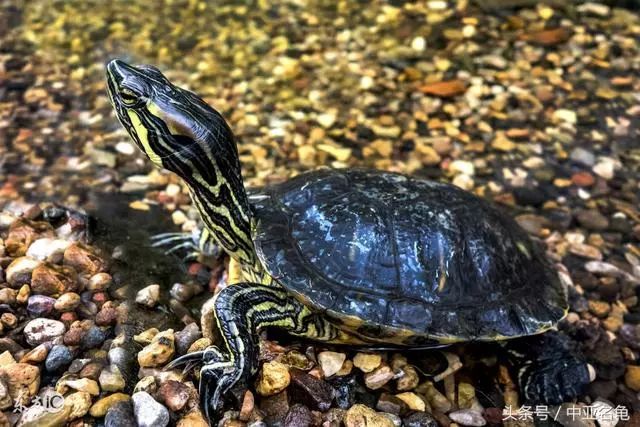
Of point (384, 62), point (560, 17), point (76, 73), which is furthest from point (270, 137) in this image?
point (560, 17)

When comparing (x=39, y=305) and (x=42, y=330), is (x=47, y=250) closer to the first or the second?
(x=39, y=305)

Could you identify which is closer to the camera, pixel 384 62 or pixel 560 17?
pixel 384 62

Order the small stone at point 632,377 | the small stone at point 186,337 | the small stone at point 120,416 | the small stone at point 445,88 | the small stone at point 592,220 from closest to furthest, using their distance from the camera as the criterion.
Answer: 1. the small stone at point 120,416
2. the small stone at point 186,337
3. the small stone at point 632,377
4. the small stone at point 592,220
5. the small stone at point 445,88

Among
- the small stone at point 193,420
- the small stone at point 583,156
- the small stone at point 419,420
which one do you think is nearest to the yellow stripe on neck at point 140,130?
the small stone at point 193,420

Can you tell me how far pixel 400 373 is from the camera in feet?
10.3

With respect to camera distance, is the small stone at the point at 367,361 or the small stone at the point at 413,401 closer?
the small stone at the point at 413,401

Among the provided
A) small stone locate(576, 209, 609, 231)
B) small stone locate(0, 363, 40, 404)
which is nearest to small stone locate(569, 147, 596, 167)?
small stone locate(576, 209, 609, 231)

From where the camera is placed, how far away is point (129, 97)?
9.38 feet

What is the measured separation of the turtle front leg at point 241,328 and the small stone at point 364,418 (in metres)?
0.43

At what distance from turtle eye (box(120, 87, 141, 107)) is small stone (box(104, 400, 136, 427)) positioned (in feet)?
4.76

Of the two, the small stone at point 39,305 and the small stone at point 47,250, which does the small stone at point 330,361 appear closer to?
the small stone at point 39,305

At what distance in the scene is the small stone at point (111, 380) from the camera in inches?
107

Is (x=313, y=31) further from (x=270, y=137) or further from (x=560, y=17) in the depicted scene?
(x=560, y=17)

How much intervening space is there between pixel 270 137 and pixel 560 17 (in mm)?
3808
